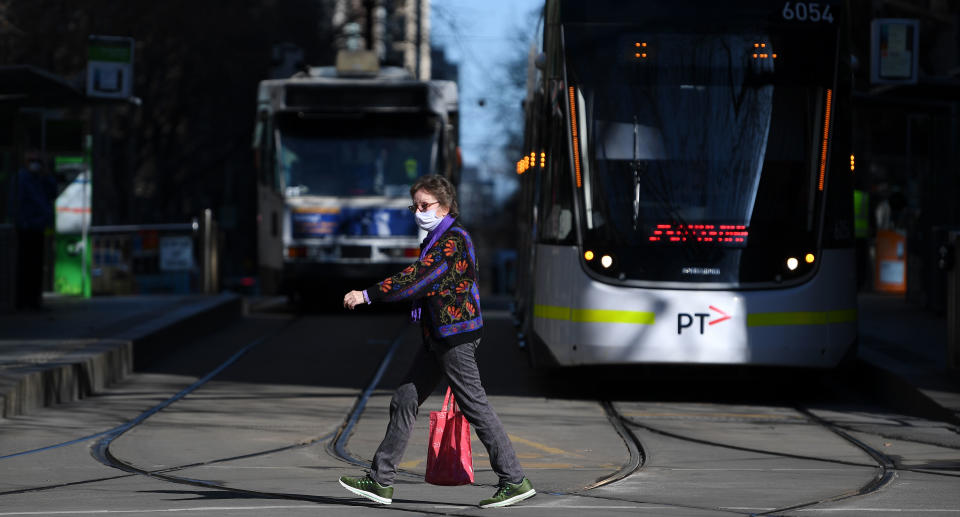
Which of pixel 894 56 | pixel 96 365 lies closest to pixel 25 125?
pixel 96 365

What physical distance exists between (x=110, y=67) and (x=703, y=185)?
901 centimetres

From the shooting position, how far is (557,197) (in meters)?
12.4

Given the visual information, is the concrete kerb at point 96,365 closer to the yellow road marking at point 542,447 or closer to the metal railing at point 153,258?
the yellow road marking at point 542,447

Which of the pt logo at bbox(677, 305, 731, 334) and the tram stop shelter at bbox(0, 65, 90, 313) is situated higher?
the tram stop shelter at bbox(0, 65, 90, 313)

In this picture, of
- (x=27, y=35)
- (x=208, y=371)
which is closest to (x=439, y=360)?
(x=208, y=371)

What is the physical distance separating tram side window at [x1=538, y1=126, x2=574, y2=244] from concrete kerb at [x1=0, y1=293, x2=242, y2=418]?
3.75 metres

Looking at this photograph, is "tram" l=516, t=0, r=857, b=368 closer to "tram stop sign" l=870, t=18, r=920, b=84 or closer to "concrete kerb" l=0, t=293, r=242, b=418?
"concrete kerb" l=0, t=293, r=242, b=418

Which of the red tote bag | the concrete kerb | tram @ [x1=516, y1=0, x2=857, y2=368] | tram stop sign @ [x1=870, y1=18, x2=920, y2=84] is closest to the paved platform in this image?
the concrete kerb

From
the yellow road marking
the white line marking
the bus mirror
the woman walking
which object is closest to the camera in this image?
the white line marking

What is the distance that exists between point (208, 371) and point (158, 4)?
19.2m

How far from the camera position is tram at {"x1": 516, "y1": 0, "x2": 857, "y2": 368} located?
A: 11.9 m

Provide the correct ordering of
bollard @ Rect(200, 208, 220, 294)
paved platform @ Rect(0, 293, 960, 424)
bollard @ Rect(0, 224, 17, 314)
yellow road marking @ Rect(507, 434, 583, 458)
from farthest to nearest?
A: bollard @ Rect(200, 208, 220, 294)
bollard @ Rect(0, 224, 17, 314)
paved platform @ Rect(0, 293, 960, 424)
yellow road marking @ Rect(507, 434, 583, 458)

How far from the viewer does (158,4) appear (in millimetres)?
32375

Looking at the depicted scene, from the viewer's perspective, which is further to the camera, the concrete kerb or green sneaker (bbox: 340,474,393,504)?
the concrete kerb
